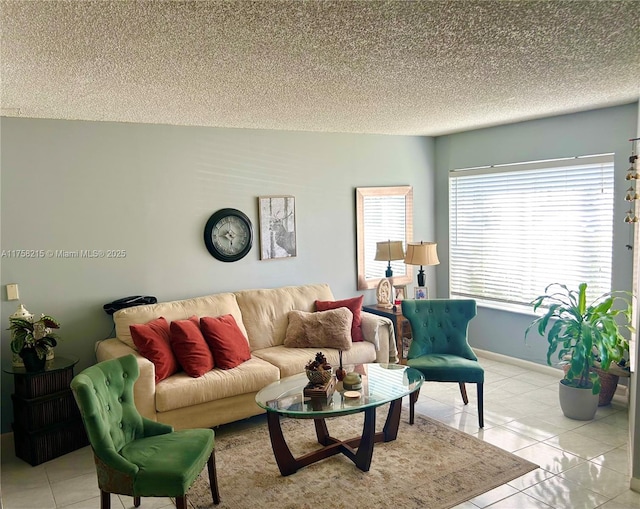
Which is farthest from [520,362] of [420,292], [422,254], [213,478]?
[213,478]

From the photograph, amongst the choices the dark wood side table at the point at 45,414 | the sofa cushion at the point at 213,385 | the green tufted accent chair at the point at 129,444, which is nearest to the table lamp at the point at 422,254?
the sofa cushion at the point at 213,385

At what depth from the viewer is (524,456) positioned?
3607mm

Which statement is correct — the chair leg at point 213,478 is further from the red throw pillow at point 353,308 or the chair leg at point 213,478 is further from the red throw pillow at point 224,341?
the red throw pillow at point 353,308

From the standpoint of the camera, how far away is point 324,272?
5613 mm

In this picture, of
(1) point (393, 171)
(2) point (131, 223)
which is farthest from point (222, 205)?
(1) point (393, 171)

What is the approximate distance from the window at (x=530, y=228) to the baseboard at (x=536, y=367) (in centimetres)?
60

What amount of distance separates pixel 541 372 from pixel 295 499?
10.5 feet

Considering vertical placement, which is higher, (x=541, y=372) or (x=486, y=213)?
(x=486, y=213)

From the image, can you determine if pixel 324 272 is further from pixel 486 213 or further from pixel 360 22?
pixel 360 22

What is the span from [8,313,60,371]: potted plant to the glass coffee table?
1.60 meters

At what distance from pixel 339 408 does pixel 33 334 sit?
222 centimetres

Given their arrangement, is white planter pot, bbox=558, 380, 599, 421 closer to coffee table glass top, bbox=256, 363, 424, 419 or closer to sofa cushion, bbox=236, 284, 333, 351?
coffee table glass top, bbox=256, 363, 424, 419

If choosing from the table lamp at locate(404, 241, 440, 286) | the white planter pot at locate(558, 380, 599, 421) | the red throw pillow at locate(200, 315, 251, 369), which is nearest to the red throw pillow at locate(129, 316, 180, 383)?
the red throw pillow at locate(200, 315, 251, 369)

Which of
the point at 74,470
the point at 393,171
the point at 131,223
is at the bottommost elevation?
the point at 74,470
